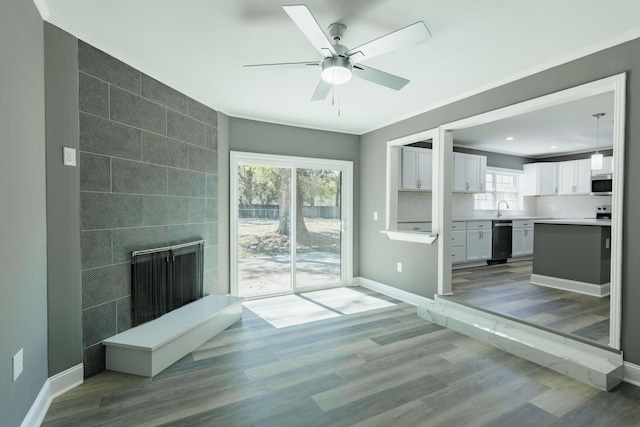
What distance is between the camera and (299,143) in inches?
196

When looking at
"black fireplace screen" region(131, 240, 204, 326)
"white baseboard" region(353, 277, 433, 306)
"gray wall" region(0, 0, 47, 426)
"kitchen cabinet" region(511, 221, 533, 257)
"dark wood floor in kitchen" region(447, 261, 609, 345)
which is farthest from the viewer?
"kitchen cabinet" region(511, 221, 533, 257)

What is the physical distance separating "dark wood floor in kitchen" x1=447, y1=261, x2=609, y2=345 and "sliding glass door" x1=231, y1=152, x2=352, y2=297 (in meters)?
1.97

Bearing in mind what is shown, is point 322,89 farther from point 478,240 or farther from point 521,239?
point 521,239

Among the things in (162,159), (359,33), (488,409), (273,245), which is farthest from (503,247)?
(162,159)

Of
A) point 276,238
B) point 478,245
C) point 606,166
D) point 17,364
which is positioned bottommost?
point 17,364

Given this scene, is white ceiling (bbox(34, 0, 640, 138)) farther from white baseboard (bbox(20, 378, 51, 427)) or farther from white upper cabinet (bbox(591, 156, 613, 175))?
white upper cabinet (bbox(591, 156, 613, 175))

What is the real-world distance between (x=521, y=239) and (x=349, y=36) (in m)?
6.20

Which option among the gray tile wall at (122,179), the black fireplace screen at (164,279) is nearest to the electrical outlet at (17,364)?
the gray tile wall at (122,179)

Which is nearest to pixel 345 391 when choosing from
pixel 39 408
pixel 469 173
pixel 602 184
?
pixel 39 408

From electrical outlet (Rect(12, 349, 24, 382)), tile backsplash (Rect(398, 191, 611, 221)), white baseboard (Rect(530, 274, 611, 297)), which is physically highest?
tile backsplash (Rect(398, 191, 611, 221))

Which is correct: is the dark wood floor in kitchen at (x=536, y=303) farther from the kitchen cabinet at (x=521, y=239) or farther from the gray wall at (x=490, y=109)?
the kitchen cabinet at (x=521, y=239)

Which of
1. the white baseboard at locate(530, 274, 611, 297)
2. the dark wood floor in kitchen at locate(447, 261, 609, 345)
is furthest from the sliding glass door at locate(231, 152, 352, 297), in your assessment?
the white baseboard at locate(530, 274, 611, 297)

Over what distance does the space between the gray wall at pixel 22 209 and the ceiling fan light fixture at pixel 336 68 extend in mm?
1713

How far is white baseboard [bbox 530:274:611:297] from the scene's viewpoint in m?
4.27
